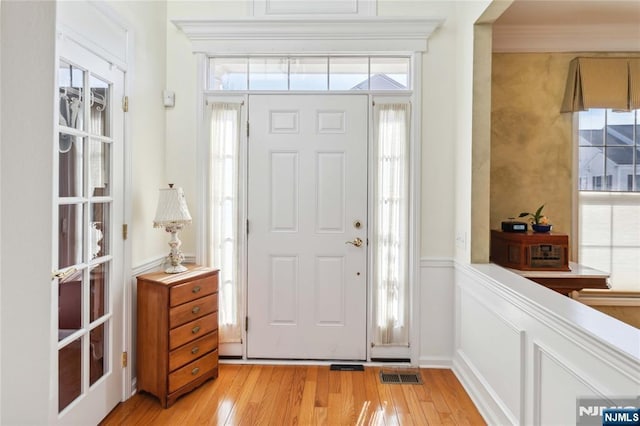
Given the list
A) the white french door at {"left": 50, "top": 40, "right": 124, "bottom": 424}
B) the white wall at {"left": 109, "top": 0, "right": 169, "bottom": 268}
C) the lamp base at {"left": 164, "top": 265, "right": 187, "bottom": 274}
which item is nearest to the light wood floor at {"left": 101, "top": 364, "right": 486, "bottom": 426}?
the white french door at {"left": 50, "top": 40, "right": 124, "bottom": 424}

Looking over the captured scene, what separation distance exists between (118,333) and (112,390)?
342 millimetres

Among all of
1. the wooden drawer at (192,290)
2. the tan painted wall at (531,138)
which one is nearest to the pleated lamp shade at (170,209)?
the wooden drawer at (192,290)

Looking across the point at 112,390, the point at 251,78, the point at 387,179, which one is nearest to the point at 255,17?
the point at 251,78

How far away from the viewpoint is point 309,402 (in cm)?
239

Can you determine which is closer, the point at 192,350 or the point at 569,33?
the point at 192,350

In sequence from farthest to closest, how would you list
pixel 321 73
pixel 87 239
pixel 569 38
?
pixel 569 38
pixel 321 73
pixel 87 239

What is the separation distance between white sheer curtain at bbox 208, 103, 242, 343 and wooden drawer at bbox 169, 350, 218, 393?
34 centimetres

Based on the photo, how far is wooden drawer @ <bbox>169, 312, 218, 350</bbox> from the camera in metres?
2.35

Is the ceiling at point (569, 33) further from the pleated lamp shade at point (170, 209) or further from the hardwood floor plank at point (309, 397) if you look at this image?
the hardwood floor plank at point (309, 397)

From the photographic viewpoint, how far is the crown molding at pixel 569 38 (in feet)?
10.0

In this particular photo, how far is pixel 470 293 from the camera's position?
100 inches

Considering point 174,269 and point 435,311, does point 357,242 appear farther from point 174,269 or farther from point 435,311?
point 174,269

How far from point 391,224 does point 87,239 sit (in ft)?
6.80

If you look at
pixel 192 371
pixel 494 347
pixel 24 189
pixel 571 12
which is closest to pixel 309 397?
pixel 192 371
